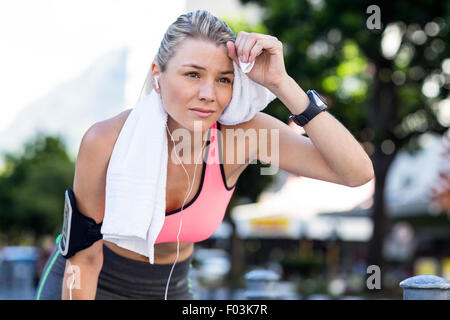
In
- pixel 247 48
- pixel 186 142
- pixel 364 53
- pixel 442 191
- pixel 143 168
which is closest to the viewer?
pixel 247 48

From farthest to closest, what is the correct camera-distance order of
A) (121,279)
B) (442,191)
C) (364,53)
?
(442,191) < (364,53) < (121,279)

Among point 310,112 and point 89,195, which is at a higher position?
point 310,112

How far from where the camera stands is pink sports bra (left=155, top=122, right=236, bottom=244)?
202 cm

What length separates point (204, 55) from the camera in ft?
5.98

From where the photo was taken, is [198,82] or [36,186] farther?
[36,186]

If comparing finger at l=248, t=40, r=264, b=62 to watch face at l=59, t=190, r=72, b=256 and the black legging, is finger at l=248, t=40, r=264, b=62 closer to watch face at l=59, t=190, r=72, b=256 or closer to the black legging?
watch face at l=59, t=190, r=72, b=256

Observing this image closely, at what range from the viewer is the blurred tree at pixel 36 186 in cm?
3325

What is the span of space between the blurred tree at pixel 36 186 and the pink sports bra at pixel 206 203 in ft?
92.5

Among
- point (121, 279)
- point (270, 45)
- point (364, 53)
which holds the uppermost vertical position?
point (364, 53)

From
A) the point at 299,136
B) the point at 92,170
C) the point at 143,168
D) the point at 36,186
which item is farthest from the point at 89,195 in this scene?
the point at 36,186

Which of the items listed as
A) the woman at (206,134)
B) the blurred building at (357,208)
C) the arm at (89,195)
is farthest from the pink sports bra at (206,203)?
the blurred building at (357,208)

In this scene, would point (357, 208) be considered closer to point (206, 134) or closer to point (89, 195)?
point (206, 134)

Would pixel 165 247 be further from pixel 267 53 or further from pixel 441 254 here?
pixel 441 254

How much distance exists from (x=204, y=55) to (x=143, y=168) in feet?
1.25
